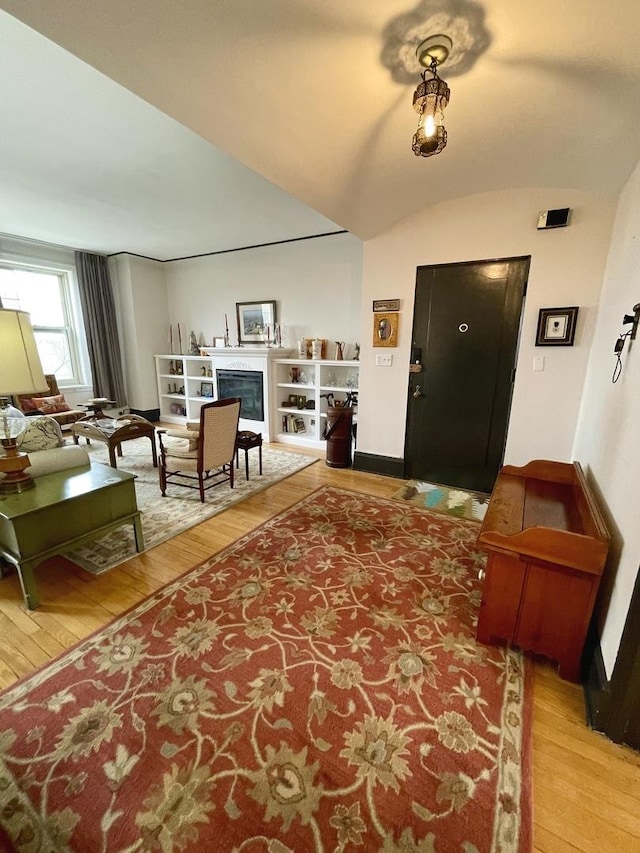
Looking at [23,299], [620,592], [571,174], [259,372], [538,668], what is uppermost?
[571,174]

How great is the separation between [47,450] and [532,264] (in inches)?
152

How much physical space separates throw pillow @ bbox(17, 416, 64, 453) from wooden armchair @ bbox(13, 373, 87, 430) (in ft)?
7.65

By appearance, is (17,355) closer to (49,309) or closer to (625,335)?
(625,335)

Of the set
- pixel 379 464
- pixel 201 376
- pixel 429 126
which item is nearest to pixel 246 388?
pixel 201 376

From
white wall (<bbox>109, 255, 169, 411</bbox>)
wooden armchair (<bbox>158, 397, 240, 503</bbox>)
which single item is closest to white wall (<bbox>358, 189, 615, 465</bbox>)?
wooden armchair (<bbox>158, 397, 240, 503</bbox>)

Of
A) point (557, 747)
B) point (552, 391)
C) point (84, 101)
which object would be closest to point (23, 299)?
point (84, 101)

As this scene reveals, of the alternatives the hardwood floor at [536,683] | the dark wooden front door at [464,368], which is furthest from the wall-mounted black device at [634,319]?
the hardwood floor at [536,683]

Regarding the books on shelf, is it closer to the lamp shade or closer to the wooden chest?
the lamp shade

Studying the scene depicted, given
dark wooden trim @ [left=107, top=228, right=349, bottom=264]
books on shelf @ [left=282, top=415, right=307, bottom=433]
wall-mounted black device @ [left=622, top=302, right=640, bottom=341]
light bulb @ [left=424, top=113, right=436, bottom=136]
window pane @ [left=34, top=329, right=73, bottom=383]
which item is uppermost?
dark wooden trim @ [left=107, top=228, right=349, bottom=264]

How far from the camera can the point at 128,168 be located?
2.82 metres

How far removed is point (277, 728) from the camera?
4.11ft

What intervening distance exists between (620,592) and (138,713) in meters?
1.82

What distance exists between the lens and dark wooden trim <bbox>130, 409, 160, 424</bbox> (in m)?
6.21

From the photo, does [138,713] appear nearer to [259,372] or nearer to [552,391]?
[552,391]
